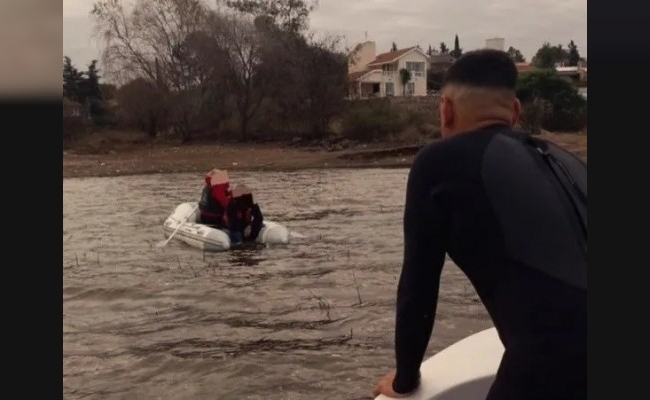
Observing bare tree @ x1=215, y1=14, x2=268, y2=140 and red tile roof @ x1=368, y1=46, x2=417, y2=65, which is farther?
red tile roof @ x1=368, y1=46, x2=417, y2=65

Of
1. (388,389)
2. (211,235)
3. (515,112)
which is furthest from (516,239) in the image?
(211,235)

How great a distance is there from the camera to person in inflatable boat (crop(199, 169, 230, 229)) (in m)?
12.3

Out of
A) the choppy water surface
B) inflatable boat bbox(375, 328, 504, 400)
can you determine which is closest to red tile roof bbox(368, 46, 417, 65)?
the choppy water surface

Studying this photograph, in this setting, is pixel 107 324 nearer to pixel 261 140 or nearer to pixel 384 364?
pixel 384 364

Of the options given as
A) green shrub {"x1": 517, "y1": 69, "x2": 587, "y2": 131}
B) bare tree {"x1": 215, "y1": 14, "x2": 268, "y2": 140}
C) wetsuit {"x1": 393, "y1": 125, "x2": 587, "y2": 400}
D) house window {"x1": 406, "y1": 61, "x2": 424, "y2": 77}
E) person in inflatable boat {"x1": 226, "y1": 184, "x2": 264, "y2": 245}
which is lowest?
person in inflatable boat {"x1": 226, "y1": 184, "x2": 264, "y2": 245}

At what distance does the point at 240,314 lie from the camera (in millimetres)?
8227

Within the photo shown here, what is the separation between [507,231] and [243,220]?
33.8 feet

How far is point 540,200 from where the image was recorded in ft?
6.68

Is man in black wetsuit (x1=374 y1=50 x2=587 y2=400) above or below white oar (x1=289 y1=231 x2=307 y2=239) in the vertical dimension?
above

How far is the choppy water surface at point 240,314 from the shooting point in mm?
6180

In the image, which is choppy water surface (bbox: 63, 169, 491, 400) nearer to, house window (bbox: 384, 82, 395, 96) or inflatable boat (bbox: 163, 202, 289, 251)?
inflatable boat (bbox: 163, 202, 289, 251)
